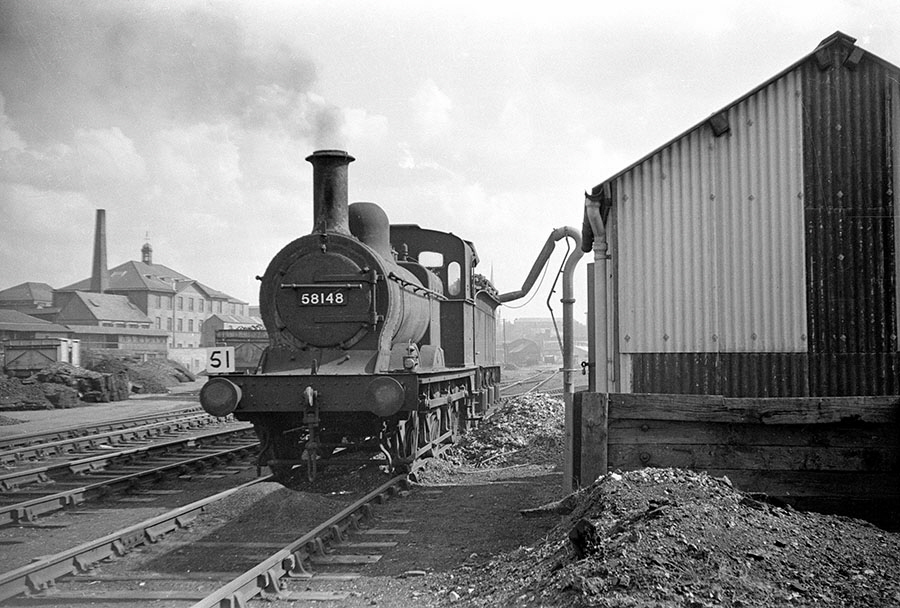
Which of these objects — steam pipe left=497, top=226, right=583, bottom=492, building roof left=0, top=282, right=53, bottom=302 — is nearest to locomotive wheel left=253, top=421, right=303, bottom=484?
steam pipe left=497, top=226, right=583, bottom=492

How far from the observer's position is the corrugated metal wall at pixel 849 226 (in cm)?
738

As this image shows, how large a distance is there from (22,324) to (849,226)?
139 feet

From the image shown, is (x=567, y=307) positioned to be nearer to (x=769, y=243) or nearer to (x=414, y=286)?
(x=414, y=286)

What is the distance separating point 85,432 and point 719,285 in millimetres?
13387

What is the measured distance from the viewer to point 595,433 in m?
5.70

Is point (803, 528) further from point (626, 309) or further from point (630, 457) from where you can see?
point (626, 309)

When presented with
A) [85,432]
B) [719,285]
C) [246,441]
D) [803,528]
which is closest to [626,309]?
[719,285]

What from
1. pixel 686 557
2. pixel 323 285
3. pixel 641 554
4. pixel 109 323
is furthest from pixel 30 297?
pixel 686 557

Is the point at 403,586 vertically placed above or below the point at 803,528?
below

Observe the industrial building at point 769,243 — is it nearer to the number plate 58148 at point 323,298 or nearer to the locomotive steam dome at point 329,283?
the locomotive steam dome at point 329,283

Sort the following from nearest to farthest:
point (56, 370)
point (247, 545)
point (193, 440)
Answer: point (247, 545) → point (193, 440) → point (56, 370)

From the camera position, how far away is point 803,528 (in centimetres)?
472

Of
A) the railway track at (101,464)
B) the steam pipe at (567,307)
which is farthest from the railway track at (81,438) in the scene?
the steam pipe at (567,307)

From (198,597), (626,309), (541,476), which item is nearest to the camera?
(198,597)
